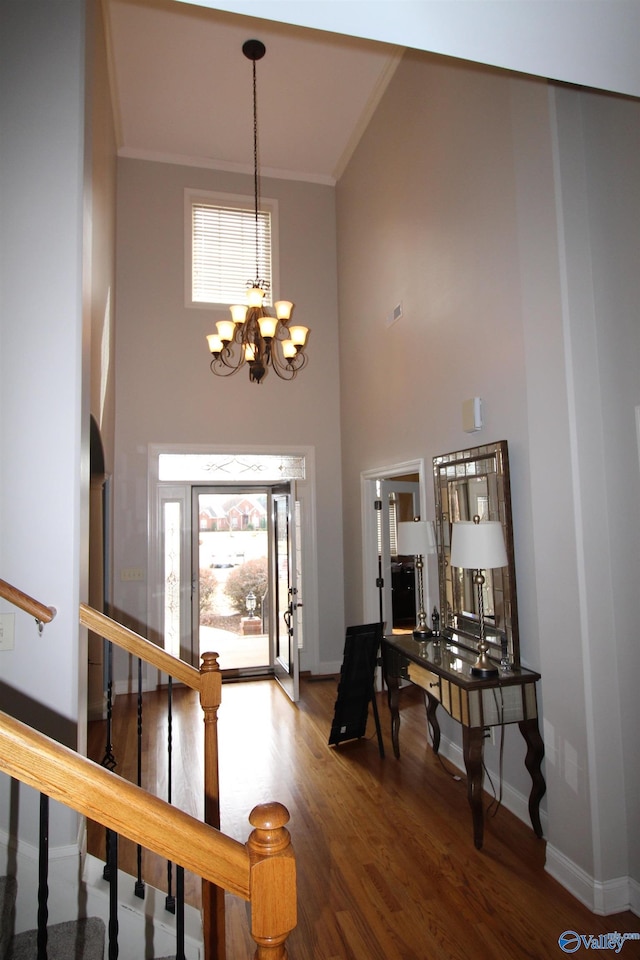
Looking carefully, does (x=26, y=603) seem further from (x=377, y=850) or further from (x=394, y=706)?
(x=394, y=706)

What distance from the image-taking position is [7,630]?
82.6 inches

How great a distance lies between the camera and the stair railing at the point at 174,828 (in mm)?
1004

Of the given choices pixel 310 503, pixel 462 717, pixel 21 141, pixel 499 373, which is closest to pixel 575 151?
pixel 499 373

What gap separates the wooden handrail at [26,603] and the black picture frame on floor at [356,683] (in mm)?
2624

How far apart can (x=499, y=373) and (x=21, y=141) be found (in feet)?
8.86

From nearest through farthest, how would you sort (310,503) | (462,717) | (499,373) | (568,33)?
(568,33) → (462,717) → (499,373) → (310,503)

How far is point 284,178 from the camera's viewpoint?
6848mm

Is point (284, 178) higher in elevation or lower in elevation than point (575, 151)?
higher

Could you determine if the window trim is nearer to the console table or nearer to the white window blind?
the white window blind

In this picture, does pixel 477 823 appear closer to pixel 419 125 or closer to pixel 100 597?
pixel 100 597

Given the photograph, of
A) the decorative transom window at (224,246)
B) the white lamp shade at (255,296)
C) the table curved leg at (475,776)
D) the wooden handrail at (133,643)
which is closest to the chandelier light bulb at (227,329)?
the white lamp shade at (255,296)

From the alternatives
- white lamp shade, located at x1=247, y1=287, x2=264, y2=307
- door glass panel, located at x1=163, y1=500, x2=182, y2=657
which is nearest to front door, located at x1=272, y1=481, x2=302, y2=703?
door glass panel, located at x1=163, y1=500, x2=182, y2=657

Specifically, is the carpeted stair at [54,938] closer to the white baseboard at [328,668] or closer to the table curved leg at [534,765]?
the table curved leg at [534,765]

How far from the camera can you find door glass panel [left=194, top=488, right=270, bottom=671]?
22.3 ft
